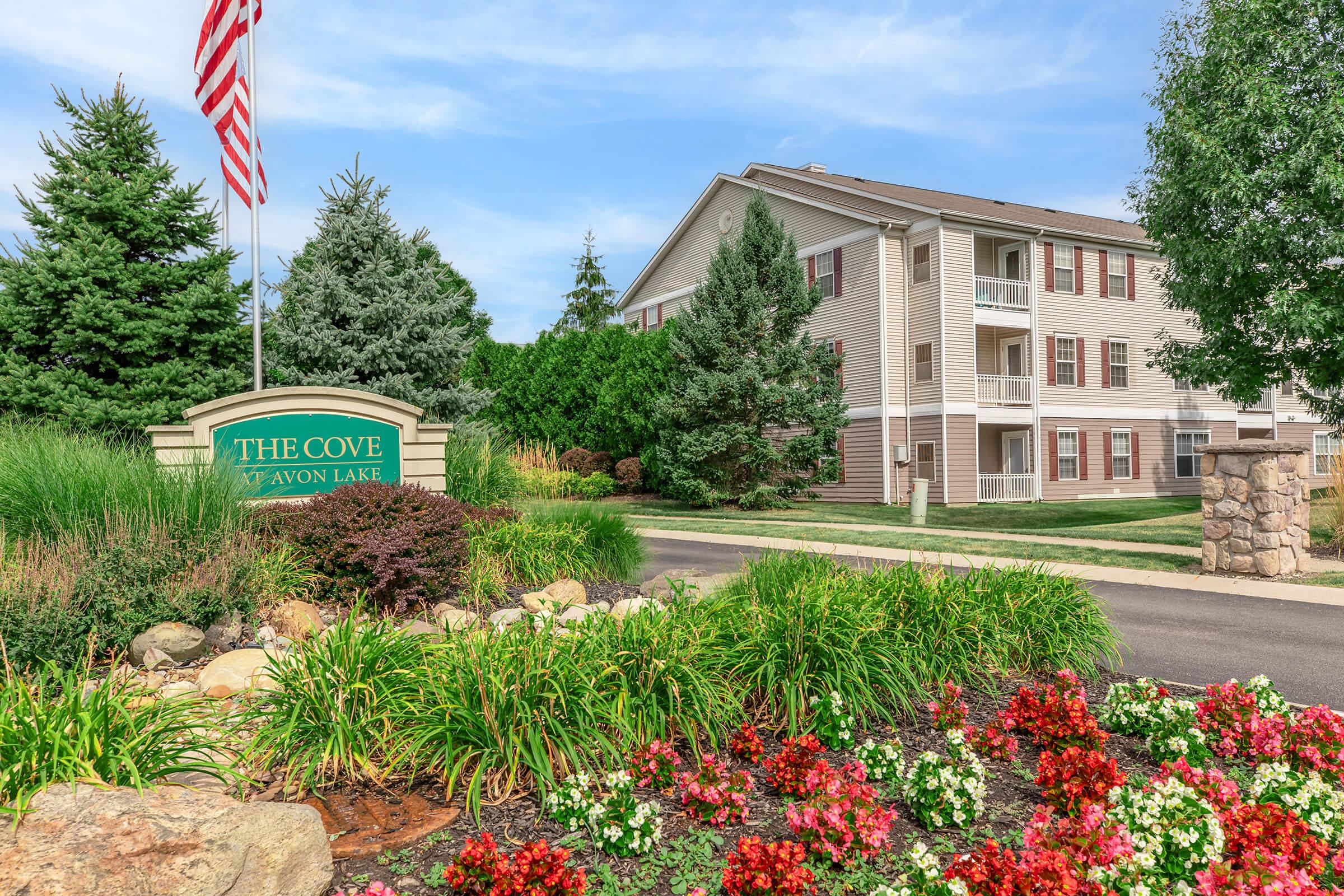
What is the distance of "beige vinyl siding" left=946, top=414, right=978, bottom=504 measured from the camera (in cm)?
2562

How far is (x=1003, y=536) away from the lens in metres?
16.3

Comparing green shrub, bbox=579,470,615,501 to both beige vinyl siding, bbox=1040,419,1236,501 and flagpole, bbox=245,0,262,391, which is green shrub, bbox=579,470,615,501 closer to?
flagpole, bbox=245,0,262,391

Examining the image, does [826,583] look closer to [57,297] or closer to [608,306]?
[57,297]

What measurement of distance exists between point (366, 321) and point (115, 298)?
3908mm

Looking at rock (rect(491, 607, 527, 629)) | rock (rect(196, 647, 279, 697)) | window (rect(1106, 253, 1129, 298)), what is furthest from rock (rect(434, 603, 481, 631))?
window (rect(1106, 253, 1129, 298))

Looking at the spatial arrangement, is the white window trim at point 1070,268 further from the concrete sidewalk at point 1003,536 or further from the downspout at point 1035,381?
the concrete sidewalk at point 1003,536

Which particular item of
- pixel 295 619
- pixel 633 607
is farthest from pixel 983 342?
pixel 295 619

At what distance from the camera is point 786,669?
4.64 metres

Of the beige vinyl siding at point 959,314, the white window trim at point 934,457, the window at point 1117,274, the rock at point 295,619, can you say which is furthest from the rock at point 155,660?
the window at point 1117,274

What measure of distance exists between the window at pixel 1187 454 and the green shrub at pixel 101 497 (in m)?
32.3

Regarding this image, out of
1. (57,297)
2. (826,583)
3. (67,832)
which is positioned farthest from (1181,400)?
(67,832)

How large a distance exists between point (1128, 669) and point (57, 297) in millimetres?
15164

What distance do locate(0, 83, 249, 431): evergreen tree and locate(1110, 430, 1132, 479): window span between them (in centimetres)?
2682

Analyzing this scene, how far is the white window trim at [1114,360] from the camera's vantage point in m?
29.4
